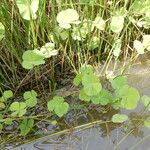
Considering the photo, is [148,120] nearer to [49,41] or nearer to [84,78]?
[84,78]

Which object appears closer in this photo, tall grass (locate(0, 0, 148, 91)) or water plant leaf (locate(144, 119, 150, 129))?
water plant leaf (locate(144, 119, 150, 129))

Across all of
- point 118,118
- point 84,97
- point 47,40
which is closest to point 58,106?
point 84,97

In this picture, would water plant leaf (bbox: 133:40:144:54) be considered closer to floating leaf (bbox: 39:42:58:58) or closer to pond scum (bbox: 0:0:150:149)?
pond scum (bbox: 0:0:150:149)

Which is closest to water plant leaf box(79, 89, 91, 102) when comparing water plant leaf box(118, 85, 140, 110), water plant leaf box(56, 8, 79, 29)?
water plant leaf box(118, 85, 140, 110)

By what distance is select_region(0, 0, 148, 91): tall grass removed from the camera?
130 centimetres

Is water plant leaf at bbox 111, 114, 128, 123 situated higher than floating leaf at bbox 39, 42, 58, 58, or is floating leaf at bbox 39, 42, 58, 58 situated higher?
floating leaf at bbox 39, 42, 58, 58

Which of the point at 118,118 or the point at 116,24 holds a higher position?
the point at 116,24

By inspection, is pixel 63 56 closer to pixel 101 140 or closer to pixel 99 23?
pixel 99 23

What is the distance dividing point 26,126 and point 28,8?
39 cm

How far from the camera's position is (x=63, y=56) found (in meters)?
1.35

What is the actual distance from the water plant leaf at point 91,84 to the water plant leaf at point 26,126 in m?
0.22

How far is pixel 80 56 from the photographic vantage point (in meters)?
1.36

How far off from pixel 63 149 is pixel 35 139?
10 centimetres

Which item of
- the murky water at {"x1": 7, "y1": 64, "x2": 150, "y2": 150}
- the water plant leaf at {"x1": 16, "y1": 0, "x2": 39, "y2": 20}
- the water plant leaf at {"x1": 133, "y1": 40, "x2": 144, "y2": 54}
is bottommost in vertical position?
the murky water at {"x1": 7, "y1": 64, "x2": 150, "y2": 150}
